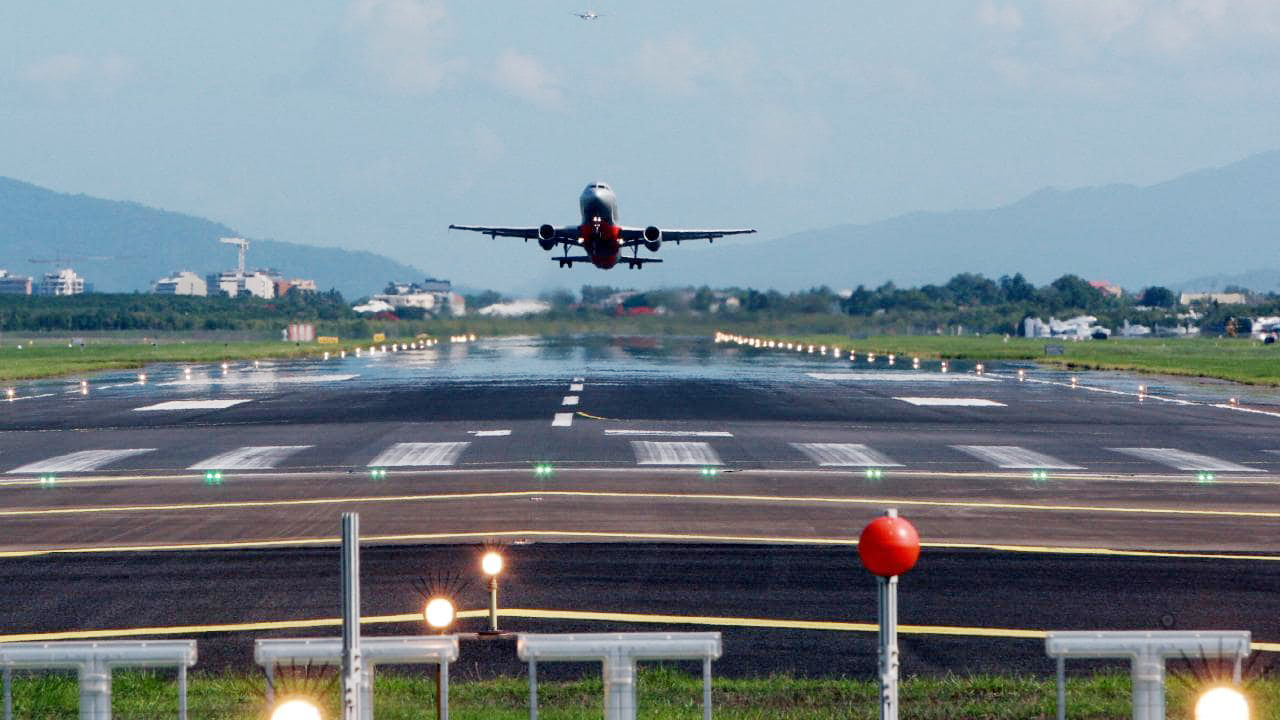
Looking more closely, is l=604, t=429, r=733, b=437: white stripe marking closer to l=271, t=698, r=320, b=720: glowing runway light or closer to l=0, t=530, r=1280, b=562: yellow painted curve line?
l=0, t=530, r=1280, b=562: yellow painted curve line

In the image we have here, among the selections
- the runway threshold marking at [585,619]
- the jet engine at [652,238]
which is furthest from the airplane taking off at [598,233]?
the runway threshold marking at [585,619]

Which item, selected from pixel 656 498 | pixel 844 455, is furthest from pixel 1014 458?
pixel 656 498

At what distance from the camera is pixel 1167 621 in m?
16.1

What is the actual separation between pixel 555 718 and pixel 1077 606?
7398 mm

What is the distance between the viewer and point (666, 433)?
137 feet

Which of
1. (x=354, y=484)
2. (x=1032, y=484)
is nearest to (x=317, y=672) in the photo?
(x=354, y=484)

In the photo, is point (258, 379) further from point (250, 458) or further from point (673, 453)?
point (673, 453)

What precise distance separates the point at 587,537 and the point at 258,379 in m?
54.9

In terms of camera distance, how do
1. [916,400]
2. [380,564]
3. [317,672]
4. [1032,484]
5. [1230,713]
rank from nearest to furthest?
1. [1230,713]
2. [317,672]
3. [380,564]
4. [1032,484]
5. [916,400]

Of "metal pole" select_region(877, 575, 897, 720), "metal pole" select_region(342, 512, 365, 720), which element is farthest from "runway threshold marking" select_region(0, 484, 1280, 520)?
"metal pole" select_region(342, 512, 365, 720)

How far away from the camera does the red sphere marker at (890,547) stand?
25.6ft

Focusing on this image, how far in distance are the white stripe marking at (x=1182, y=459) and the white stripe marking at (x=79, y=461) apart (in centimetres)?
2414

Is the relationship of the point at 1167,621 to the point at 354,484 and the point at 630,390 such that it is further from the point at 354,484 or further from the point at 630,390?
the point at 630,390

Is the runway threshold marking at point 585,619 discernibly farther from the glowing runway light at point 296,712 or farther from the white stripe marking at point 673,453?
the white stripe marking at point 673,453
